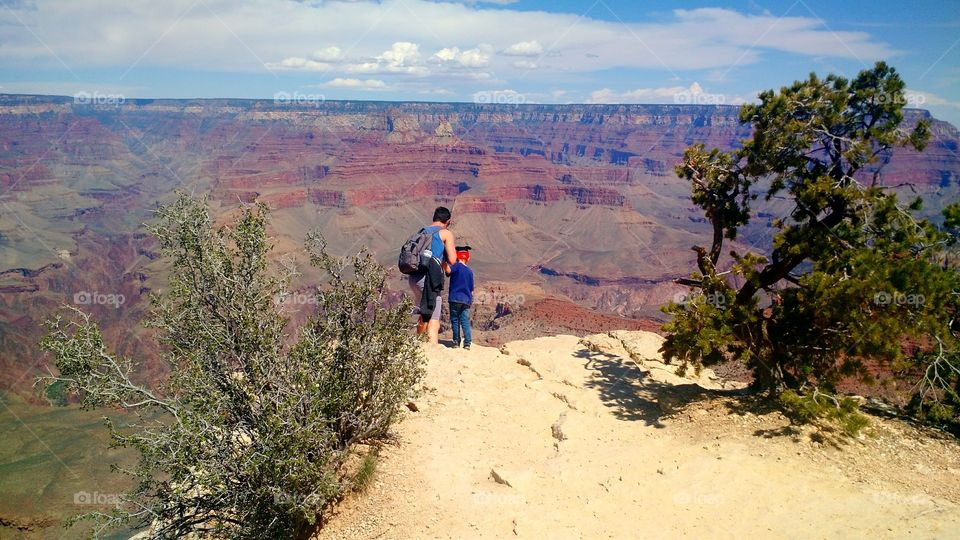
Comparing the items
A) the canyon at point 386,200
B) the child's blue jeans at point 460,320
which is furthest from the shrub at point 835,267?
the canyon at point 386,200

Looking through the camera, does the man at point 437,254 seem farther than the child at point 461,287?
No

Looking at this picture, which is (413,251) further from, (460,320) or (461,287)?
(460,320)

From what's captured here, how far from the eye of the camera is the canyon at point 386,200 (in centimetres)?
6706

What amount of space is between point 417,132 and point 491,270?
8260 centimetres

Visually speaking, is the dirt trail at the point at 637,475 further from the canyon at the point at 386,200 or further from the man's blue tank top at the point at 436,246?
the canyon at the point at 386,200

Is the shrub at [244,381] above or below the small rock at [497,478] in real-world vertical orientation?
above

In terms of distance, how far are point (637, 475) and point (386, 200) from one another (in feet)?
409

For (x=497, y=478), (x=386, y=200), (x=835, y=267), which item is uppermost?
(x=835, y=267)

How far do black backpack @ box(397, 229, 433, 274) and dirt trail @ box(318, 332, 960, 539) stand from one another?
2.09 m

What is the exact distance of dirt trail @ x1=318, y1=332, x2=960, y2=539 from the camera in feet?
19.3

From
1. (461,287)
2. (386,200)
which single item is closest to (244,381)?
(461,287)

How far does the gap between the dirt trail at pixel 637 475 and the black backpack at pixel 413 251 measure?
209cm

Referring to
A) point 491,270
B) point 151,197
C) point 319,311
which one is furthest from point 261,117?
point 319,311

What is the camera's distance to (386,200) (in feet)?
420
